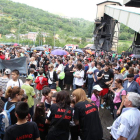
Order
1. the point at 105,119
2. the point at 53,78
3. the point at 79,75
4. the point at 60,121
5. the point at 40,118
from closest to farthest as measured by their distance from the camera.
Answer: the point at 60,121, the point at 40,118, the point at 105,119, the point at 53,78, the point at 79,75

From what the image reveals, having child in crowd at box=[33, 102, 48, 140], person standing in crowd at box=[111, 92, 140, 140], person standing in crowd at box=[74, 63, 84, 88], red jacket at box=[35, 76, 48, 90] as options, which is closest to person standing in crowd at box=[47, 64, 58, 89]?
red jacket at box=[35, 76, 48, 90]

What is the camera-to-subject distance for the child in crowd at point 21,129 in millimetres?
2012

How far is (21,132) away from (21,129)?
0.14 feet

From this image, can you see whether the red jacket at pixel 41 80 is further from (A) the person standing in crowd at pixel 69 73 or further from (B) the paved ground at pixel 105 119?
(B) the paved ground at pixel 105 119

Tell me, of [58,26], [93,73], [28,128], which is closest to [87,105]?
[28,128]

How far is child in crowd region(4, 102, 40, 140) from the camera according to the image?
6.60 ft

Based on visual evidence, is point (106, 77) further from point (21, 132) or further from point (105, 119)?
point (21, 132)

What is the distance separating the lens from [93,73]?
620 centimetres

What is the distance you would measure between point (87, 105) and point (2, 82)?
3079mm

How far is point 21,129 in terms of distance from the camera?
2051 millimetres

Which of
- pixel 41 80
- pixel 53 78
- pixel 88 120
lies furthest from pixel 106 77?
pixel 88 120

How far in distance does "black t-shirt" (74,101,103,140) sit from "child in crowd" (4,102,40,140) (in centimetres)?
85

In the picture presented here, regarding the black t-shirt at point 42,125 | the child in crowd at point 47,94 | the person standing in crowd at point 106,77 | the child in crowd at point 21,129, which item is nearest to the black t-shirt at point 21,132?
the child in crowd at point 21,129

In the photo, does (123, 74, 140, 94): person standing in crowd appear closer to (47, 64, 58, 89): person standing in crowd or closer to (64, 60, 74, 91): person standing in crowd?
(47, 64, 58, 89): person standing in crowd
